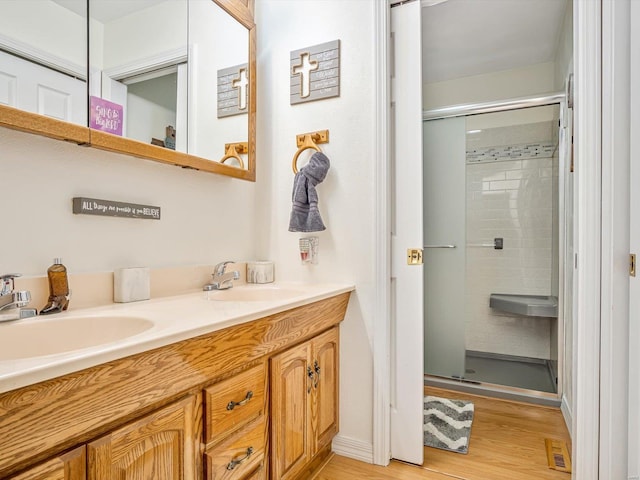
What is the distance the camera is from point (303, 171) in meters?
1.74

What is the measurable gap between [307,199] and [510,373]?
220cm

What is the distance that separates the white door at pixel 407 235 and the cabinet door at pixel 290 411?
1.68 feet

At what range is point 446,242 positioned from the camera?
2.72 metres

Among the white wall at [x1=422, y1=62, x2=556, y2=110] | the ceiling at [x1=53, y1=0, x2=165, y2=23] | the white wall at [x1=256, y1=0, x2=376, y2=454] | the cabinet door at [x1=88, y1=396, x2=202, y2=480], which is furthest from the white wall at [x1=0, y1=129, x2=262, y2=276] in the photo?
the white wall at [x1=422, y1=62, x2=556, y2=110]

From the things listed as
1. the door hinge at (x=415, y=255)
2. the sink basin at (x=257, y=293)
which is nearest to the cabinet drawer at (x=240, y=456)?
the sink basin at (x=257, y=293)

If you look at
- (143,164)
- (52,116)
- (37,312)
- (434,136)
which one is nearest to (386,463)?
(37,312)

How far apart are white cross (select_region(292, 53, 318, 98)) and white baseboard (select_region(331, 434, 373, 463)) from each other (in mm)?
1671

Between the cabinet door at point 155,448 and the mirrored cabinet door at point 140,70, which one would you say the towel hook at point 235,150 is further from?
the cabinet door at point 155,448

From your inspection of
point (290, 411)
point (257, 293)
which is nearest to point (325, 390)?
point (290, 411)

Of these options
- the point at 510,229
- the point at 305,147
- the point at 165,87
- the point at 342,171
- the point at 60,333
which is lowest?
the point at 60,333

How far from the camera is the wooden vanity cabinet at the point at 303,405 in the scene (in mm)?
1290

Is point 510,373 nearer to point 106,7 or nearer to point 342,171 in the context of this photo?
point 342,171

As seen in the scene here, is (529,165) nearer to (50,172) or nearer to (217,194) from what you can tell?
(217,194)

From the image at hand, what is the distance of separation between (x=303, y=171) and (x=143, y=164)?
0.67 metres
